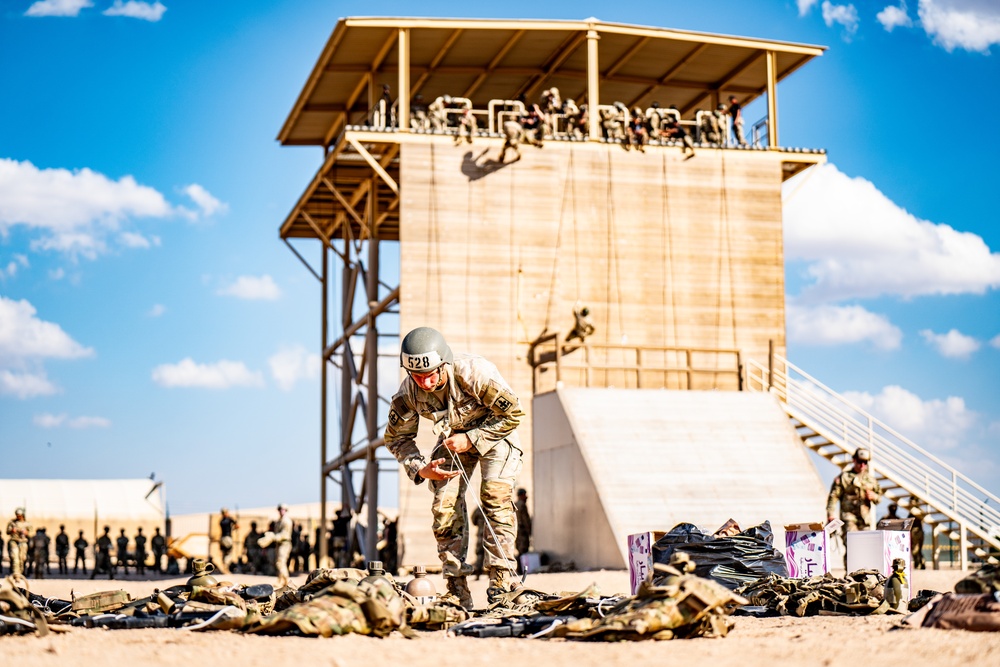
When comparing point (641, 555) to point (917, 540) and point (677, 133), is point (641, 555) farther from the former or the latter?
point (677, 133)

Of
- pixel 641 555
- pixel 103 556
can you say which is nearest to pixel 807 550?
pixel 641 555

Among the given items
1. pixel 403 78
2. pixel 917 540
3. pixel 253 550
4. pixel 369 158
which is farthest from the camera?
pixel 253 550

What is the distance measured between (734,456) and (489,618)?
611 inches

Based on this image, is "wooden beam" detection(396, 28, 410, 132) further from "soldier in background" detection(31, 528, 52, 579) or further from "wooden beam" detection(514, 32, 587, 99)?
"soldier in background" detection(31, 528, 52, 579)

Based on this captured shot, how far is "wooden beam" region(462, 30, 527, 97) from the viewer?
3088 centimetres

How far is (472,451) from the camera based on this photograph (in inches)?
433

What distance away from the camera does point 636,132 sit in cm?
3016

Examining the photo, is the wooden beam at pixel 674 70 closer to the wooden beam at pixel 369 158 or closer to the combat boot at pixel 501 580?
the wooden beam at pixel 369 158

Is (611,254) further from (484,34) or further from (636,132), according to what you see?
(484,34)

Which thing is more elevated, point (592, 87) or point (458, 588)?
point (592, 87)

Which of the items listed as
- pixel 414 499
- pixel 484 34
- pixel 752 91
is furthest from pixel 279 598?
pixel 752 91

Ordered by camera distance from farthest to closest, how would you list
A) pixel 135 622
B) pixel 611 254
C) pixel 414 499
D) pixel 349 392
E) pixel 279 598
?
pixel 349 392
pixel 611 254
pixel 414 499
pixel 279 598
pixel 135 622

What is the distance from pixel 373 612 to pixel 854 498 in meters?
11.7

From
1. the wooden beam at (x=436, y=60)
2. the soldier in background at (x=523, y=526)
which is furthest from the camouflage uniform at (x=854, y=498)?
the wooden beam at (x=436, y=60)
